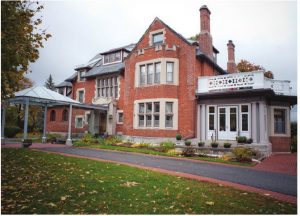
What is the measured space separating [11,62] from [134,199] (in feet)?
14.9

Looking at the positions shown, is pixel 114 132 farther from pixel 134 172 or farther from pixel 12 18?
pixel 12 18

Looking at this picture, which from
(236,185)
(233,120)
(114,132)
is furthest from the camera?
(114,132)

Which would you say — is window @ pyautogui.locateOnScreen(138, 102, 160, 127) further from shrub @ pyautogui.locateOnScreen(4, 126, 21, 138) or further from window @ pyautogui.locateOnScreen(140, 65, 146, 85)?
shrub @ pyautogui.locateOnScreen(4, 126, 21, 138)

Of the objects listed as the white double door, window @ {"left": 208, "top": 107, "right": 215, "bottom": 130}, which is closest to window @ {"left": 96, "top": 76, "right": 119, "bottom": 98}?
window @ {"left": 208, "top": 107, "right": 215, "bottom": 130}

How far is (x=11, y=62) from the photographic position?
245 inches

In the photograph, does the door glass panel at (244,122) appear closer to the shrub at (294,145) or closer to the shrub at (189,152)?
the shrub at (189,152)

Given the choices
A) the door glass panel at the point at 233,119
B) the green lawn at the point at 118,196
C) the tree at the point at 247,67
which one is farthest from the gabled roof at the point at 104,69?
the tree at the point at 247,67

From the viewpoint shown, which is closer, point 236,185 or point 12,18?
point 12,18

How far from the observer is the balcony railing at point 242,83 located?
16103mm

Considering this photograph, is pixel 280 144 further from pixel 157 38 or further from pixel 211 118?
pixel 157 38

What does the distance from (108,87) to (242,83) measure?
1327 cm

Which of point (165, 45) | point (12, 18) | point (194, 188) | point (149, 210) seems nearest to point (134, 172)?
point (194, 188)

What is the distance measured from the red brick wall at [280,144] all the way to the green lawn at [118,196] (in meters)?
12.2

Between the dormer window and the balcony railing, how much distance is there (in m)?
10.6
